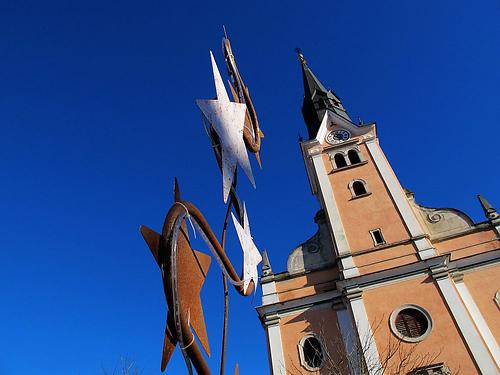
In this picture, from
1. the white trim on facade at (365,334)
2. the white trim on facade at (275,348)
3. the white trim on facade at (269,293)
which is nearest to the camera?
the white trim on facade at (365,334)

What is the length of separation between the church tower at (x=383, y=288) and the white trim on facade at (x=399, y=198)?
0.15 feet

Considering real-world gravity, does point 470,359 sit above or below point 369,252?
below

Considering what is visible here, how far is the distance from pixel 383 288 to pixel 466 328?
3.03m

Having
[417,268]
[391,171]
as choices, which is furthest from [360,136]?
[417,268]

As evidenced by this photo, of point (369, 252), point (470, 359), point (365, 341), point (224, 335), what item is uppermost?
point (369, 252)

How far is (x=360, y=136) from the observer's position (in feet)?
72.6

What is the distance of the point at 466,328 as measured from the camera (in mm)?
13414

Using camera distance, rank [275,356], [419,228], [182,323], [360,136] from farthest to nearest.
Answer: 1. [360,136]
2. [419,228]
3. [275,356]
4. [182,323]

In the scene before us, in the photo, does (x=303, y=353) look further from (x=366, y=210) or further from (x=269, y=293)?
(x=366, y=210)

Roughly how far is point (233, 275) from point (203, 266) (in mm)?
638

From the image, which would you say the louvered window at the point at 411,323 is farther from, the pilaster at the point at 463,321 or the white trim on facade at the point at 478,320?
the white trim on facade at the point at 478,320

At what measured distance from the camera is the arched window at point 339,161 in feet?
69.5

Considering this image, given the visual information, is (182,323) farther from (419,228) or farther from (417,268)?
(419,228)

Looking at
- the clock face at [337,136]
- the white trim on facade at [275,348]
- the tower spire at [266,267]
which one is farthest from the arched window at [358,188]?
the white trim on facade at [275,348]
